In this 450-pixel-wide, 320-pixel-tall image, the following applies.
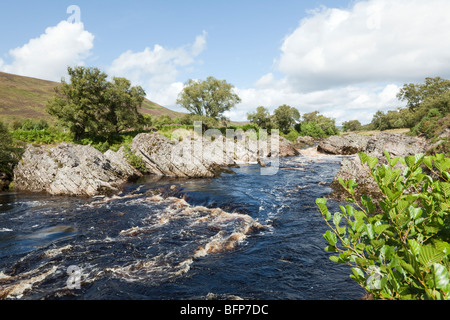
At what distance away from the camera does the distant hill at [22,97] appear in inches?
3993

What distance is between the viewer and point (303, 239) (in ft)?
39.2

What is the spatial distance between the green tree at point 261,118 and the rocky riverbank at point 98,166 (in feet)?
159

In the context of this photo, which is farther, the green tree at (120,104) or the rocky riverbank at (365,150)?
the green tree at (120,104)

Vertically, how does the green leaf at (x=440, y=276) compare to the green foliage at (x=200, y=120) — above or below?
below

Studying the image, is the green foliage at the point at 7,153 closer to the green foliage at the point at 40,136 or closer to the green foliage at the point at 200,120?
the green foliage at the point at 40,136

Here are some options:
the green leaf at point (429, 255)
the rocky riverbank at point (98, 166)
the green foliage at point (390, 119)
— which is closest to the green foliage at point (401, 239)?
the green leaf at point (429, 255)

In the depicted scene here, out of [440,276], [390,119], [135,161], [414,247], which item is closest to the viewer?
[440,276]

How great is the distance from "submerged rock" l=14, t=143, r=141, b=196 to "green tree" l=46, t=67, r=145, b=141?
14911 mm

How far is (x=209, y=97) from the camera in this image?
2598 inches

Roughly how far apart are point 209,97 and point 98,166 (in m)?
46.2
